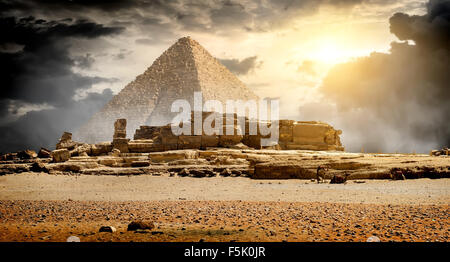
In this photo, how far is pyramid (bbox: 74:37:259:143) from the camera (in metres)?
67.5

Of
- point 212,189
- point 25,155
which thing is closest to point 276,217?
point 212,189

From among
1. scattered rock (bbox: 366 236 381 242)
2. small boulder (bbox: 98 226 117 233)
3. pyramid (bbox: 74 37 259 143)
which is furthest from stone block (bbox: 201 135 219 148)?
pyramid (bbox: 74 37 259 143)

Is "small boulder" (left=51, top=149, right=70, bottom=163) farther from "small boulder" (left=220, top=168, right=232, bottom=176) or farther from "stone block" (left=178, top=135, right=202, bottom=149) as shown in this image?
"small boulder" (left=220, top=168, right=232, bottom=176)

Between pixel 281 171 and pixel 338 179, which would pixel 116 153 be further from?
pixel 338 179

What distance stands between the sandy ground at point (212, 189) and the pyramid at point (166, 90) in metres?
54.7

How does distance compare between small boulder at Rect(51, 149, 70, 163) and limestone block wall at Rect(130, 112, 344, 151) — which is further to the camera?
limestone block wall at Rect(130, 112, 344, 151)

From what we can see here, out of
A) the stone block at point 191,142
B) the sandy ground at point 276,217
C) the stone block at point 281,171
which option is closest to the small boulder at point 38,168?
the sandy ground at point 276,217

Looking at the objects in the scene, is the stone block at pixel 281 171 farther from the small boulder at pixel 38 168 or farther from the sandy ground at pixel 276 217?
the small boulder at pixel 38 168

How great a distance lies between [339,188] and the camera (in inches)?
282

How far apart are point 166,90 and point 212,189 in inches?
2485

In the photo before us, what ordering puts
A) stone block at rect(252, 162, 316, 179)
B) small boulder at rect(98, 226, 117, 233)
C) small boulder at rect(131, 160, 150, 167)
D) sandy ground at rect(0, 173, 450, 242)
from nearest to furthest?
sandy ground at rect(0, 173, 450, 242), small boulder at rect(98, 226, 117, 233), stone block at rect(252, 162, 316, 179), small boulder at rect(131, 160, 150, 167)

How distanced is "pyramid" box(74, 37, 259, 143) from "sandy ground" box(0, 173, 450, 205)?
54.7 m
